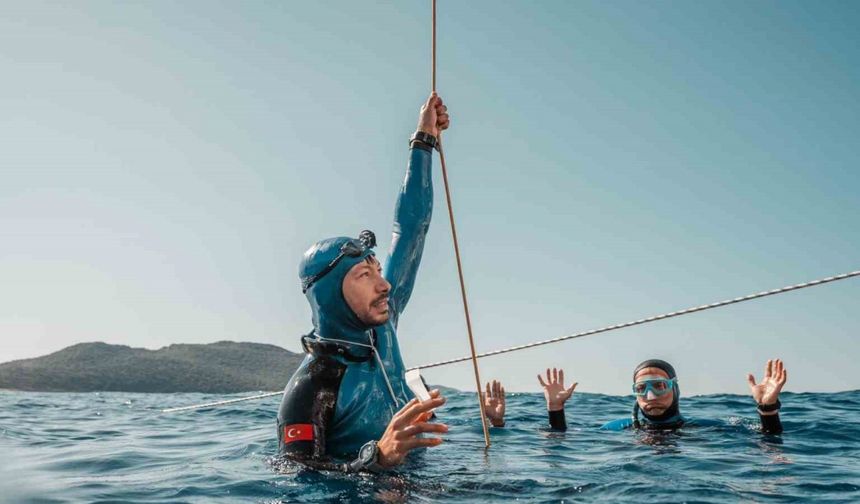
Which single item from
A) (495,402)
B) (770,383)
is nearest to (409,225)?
(495,402)

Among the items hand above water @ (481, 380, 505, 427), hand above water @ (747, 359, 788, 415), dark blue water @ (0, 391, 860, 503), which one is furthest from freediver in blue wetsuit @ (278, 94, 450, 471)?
hand above water @ (747, 359, 788, 415)

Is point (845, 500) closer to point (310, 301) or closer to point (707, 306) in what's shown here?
point (707, 306)

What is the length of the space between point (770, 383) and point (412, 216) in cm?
364

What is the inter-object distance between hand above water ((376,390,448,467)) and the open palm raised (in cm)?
395

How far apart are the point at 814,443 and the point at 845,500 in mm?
3023

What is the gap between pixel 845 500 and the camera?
14.1ft

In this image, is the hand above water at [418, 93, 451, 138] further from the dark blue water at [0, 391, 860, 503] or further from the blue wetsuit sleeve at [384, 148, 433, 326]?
the dark blue water at [0, 391, 860, 503]

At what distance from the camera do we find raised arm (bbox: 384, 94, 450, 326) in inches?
227

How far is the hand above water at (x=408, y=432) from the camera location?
3883 millimetres

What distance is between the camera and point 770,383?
6.51 metres

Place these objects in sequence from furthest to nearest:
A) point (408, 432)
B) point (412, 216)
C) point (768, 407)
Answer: point (768, 407)
point (412, 216)
point (408, 432)

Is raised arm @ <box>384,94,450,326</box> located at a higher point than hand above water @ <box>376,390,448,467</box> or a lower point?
higher

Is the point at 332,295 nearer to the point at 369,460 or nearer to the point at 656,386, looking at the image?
the point at 369,460

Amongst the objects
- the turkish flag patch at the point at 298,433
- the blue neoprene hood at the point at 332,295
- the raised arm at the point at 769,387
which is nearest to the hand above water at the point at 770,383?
the raised arm at the point at 769,387
